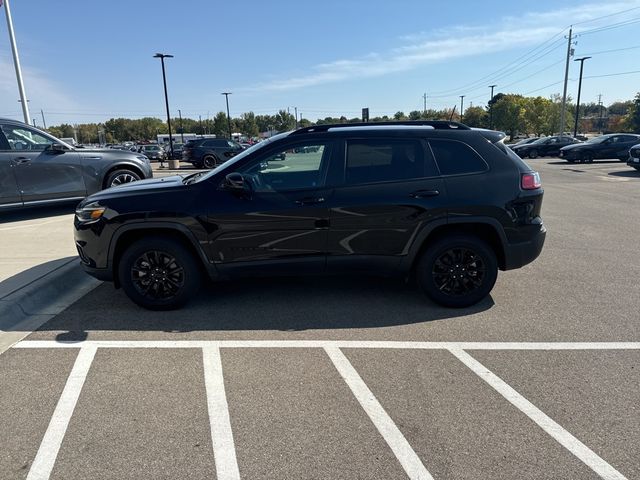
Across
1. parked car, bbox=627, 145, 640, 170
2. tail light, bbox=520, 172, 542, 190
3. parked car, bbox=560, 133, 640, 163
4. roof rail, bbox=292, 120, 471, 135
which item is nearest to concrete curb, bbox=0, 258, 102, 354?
roof rail, bbox=292, 120, 471, 135

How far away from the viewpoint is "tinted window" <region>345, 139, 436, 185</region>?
4367 mm

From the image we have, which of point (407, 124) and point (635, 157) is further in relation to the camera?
point (635, 157)

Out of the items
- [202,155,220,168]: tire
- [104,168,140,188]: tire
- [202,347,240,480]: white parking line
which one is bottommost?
[202,347,240,480]: white parking line

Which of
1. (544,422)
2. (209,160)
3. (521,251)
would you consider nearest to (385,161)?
(521,251)

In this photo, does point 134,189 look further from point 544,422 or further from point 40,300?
point 544,422

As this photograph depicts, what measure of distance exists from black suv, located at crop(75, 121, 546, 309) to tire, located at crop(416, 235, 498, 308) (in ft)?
0.03

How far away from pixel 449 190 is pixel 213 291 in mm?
2764

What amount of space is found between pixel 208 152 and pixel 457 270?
2218 centimetres

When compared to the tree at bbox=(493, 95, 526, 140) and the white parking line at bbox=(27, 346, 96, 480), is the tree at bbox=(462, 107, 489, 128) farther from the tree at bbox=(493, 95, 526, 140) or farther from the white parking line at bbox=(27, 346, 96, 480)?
the white parking line at bbox=(27, 346, 96, 480)

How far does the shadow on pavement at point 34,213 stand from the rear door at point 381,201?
694cm

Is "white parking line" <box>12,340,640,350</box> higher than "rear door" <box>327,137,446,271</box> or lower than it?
lower

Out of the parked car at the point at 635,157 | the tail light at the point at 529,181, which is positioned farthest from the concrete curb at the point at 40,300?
the parked car at the point at 635,157

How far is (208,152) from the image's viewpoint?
2475 cm

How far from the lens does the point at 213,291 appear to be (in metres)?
5.09
